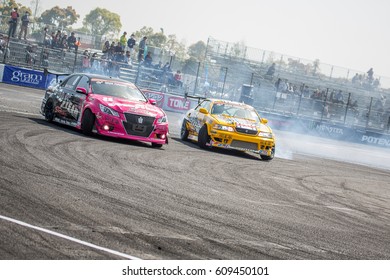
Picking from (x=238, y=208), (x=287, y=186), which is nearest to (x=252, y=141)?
(x=287, y=186)

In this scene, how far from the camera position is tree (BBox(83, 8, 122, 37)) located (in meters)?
135

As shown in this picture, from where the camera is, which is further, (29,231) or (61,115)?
(61,115)

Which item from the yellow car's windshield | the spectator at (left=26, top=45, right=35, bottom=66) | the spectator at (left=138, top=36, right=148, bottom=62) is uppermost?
the spectator at (left=138, top=36, right=148, bottom=62)

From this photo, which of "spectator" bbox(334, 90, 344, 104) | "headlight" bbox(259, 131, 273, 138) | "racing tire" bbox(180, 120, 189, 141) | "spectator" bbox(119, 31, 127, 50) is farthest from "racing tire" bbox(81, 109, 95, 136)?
"spectator" bbox(334, 90, 344, 104)

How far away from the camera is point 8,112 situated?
17.9 m

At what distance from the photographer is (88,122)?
1491 centimetres

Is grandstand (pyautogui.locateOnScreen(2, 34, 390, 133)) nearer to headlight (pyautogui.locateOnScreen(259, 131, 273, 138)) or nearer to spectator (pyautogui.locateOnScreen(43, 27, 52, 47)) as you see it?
spectator (pyautogui.locateOnScreen(43, 27, 52, 47))

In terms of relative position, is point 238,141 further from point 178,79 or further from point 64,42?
point 64,42

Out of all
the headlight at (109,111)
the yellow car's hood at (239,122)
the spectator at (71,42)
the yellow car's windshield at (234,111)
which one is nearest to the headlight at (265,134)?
the yellow car's hood at (239,122)

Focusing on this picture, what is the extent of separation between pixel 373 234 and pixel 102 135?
847 cm

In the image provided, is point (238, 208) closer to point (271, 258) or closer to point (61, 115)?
point (271, 258)

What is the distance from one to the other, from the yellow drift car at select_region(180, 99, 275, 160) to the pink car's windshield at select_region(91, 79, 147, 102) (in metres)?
1.99

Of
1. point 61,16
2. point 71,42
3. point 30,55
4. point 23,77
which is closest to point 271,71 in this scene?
point 71,42

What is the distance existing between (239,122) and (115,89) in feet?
11.0
